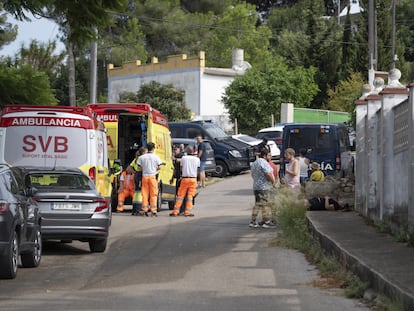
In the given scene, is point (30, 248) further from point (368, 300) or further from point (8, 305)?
point (368, 300)

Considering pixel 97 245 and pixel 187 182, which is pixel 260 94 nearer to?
pixel 187 182

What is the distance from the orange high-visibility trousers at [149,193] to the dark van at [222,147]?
49.4 feet

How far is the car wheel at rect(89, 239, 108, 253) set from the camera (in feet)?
54.7

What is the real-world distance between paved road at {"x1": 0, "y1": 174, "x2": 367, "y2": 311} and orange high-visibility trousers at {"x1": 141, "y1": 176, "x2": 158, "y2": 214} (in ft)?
9.55

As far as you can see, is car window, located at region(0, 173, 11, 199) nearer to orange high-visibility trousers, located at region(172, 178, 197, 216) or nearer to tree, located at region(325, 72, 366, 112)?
orange high-visibility trousers, located at region(172, 178, 197, 216)

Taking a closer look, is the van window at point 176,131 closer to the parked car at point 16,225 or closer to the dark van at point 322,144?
the dark van at point 322,144

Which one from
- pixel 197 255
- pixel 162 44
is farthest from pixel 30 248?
pixel 162 44

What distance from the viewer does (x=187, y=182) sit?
25.0m

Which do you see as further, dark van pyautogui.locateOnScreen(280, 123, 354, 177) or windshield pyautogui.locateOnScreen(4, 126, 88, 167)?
dark van pyautogui.locateOnScreen(280, 123, 354, 177)

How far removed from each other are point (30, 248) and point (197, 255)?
314 centimetres

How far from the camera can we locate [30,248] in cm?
1432

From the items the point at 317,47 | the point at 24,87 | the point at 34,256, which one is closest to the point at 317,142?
the point at 24,87

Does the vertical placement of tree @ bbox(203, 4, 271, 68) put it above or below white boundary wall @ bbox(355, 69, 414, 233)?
above

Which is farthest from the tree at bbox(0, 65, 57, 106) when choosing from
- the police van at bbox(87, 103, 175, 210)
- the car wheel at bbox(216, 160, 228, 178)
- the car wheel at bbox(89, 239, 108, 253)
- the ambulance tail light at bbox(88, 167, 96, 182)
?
the car wheel at bbox(216, 160, 228, 178)
